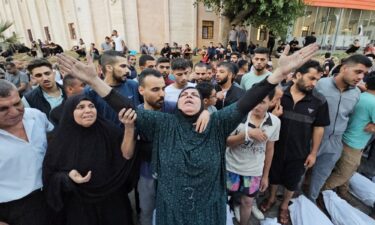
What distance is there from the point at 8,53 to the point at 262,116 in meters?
14.9

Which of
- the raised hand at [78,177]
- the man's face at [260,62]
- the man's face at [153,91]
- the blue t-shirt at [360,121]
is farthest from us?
the man's face at [260,62]

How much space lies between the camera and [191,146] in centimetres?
164

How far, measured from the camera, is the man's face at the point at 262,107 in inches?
82.4

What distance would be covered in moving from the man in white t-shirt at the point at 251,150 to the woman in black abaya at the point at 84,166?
1084mm

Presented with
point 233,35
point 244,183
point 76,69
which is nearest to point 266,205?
point 244,183

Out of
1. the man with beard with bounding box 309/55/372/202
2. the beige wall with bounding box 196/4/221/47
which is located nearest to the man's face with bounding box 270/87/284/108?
the man with beard with bounding box 309/55/372/202

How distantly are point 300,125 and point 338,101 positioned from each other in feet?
2.11

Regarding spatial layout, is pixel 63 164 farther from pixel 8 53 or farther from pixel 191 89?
pixel 8 53

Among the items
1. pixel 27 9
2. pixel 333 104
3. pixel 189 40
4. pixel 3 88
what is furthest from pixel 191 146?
pixel 27 9

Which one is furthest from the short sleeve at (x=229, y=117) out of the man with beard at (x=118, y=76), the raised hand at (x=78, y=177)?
the man with beard at (x=118, y=76)

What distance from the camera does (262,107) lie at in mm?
2121

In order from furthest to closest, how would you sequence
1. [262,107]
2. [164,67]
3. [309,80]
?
[164,67] < [309,80] < [262,107]

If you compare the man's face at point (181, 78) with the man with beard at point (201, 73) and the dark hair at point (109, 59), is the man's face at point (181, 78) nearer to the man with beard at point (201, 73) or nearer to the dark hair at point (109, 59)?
the man with beard at point (201, 73)

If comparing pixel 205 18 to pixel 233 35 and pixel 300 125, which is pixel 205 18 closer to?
pixel 233 35
